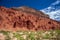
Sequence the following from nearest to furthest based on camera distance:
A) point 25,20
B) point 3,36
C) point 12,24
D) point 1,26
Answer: point 3,36
point 1,26
point 12,24
point 25,20

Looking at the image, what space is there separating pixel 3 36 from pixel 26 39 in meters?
2.13

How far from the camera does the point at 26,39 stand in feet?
63.2

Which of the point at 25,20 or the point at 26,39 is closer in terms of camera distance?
the point at 26,39

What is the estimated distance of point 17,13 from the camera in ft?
124

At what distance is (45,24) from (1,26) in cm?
1082

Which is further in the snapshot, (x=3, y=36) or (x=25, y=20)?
(x=25, y=20)

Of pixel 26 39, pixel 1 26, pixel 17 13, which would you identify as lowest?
pixel 26 39

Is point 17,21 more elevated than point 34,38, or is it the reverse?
point 17,21

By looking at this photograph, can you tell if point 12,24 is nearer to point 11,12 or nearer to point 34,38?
point 11,12

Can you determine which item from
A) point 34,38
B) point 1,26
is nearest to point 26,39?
point 34,38

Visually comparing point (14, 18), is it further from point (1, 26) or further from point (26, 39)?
point (26, 39)

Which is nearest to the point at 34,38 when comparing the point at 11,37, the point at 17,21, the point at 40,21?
the point at 11,37

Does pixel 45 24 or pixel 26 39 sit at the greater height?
pixel 45 24

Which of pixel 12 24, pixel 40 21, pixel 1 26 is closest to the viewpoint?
pixel 1 26
